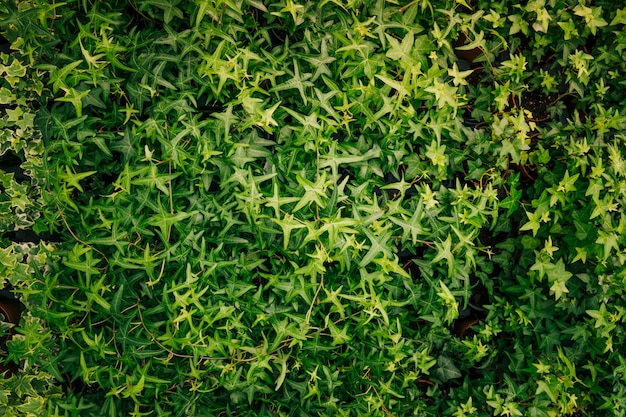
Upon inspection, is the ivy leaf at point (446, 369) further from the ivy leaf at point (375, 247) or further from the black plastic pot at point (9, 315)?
the black plastic pot at point (9, 315)

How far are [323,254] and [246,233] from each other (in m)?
0.40

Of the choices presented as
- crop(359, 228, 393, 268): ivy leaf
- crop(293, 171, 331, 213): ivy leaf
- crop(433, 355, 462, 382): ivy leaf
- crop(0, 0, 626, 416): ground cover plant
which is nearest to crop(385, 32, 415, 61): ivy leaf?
crop(0, 0, 626, 416): ground cover plant

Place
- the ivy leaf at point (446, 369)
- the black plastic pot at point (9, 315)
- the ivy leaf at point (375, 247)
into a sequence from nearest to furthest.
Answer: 1. the ivy leaf at point (375, 247)
2. the black plastic pot at point (9, 315)
3. the ivy leaf at point (446, 369)

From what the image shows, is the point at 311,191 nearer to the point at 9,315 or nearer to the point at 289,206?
the point at 289,206

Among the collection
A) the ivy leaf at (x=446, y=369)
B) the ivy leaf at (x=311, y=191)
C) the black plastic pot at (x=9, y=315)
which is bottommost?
the ivy leaf at (x=446, y=369)

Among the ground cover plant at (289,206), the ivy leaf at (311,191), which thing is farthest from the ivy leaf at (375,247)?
the ivy leaf at (311,191)

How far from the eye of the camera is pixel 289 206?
1.84 m

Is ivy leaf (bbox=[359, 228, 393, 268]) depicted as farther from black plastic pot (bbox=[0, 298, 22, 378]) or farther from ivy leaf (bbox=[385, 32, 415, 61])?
black plastic pot (bbox=[0, 298, 22, 378])

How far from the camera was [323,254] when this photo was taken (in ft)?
5.85

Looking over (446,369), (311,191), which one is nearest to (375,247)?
(311,191)

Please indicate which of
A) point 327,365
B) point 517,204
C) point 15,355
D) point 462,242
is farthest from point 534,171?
point 15,355

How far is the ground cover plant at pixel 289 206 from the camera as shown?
182cm

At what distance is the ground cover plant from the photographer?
1.82 meters

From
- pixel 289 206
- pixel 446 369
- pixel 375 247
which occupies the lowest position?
pixel 446 369
